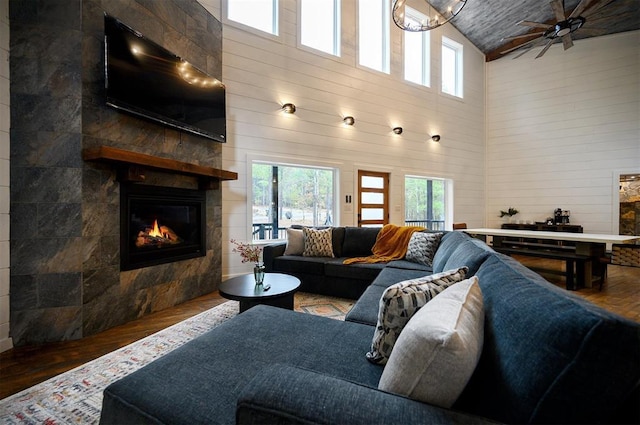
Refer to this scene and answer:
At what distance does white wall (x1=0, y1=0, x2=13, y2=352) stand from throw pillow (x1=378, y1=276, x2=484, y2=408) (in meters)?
3.05

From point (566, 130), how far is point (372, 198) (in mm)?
5116

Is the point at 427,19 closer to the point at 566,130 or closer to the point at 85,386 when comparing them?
the point at 85,386

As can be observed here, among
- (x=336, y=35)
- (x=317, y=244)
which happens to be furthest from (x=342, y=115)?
(x=317, y=244)

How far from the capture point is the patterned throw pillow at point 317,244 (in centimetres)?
380

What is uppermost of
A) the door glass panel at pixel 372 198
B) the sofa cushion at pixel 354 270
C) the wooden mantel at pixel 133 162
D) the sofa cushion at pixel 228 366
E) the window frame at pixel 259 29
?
the window frame at pixel 259 29

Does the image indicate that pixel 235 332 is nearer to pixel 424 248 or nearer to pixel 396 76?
pixel 424 248

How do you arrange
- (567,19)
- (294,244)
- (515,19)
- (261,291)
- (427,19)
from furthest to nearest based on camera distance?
(515,19)
(567,19)
(294,244)
(427,19)
(261,291)

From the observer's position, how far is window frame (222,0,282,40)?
4.16 metres

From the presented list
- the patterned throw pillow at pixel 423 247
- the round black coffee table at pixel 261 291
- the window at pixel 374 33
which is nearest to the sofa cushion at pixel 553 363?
the round black coffee table at pixel 261 291

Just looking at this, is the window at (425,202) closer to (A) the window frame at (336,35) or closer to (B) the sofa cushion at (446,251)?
(A) the window frame at (336,35)

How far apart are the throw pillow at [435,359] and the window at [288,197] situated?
4.00 meters

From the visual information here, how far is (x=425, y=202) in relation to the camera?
6.94 meters

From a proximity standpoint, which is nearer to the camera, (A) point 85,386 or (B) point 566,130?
(A) point 85,386

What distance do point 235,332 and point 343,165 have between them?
4.34m
